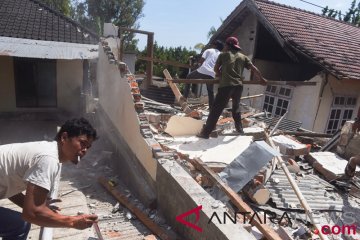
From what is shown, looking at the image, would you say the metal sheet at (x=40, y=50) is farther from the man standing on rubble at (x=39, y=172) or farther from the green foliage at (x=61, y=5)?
the green foliage at (x=61, y=5)

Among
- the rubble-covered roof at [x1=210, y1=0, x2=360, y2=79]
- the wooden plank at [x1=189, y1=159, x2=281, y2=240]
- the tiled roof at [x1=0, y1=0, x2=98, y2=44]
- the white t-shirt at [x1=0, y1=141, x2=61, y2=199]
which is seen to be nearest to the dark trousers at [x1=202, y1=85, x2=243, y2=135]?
the wooden plank at [x1=189, y1=159, x2=281, y2=240]

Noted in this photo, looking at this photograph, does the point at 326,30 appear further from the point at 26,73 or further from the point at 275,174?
the point at 26,73

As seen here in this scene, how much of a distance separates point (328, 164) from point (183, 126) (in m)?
2.75

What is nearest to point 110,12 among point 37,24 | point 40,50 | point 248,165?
point 37,24

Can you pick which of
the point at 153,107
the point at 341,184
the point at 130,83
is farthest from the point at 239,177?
the point at 153,107

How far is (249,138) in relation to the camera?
5410mm

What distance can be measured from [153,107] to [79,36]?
13.1 ft

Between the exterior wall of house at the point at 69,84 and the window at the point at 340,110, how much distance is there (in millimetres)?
8778

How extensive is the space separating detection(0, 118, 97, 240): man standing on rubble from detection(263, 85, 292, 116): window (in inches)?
389

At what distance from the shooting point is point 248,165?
13.0 ft

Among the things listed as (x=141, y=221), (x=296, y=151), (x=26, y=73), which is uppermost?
(x=26, y=73)

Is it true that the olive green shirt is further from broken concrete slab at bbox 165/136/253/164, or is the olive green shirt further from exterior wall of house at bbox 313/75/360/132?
exterior wall of house at bbox 313/75/360/132

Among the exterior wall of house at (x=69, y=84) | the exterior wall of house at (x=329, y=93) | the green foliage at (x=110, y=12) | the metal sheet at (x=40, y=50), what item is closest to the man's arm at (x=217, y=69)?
the metal sheet at (x=40, y=50)

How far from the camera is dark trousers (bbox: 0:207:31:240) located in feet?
7.82
